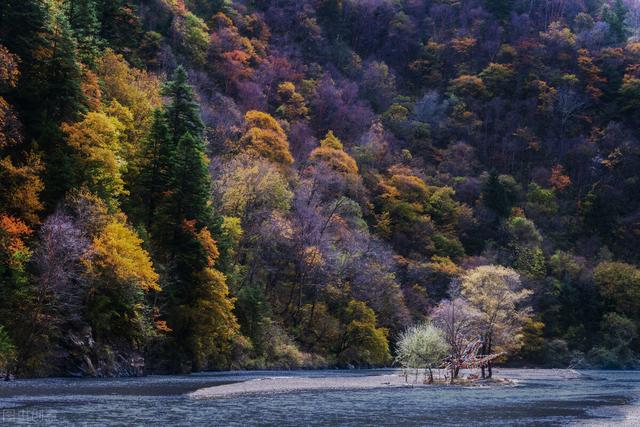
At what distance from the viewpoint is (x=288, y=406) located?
36344 mm

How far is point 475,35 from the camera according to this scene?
171m

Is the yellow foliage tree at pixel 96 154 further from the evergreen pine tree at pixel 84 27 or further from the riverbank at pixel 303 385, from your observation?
the riverbank at pixel 303 385

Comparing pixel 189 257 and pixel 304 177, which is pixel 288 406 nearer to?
pixel 189 257

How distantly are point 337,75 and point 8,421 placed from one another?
441ft

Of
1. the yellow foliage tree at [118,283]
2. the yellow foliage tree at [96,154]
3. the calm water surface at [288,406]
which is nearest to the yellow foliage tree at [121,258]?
the yellow foliage tree at [118,283]

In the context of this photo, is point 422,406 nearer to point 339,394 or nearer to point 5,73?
point 339,394

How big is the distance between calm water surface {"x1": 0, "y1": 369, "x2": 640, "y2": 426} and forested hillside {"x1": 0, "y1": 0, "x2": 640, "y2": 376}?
25.9ft

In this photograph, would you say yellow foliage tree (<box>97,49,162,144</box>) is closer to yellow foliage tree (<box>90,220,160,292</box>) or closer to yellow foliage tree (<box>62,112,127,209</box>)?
yellow foliage tree (<box>62,112,127,209</box>)

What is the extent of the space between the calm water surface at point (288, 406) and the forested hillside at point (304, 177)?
25.9ft

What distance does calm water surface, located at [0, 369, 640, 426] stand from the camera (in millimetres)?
29312

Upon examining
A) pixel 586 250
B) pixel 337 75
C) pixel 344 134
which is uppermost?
pixel 337 75

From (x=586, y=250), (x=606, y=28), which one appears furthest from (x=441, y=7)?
(x=586, y=250)

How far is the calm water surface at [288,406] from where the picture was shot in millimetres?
29312

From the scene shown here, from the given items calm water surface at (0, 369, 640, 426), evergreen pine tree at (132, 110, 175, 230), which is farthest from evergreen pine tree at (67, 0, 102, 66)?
calm water surface at (0, 369, 640, 426)
